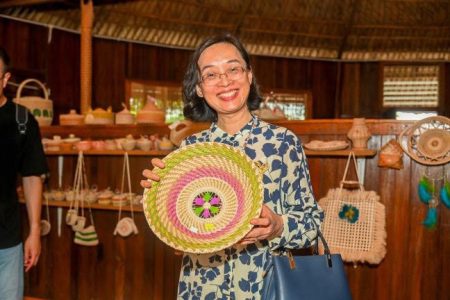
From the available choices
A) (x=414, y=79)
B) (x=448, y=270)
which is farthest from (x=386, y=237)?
(x=414, y=79)

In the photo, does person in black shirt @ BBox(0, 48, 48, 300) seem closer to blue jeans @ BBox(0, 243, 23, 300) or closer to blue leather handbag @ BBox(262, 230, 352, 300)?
blue jeans @ BBox(0, 243, 23, 300)

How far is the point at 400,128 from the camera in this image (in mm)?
2779

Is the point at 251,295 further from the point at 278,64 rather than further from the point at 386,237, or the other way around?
the point at 278,64

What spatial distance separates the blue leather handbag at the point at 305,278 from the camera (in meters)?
1.18

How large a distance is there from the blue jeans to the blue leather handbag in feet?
3.57

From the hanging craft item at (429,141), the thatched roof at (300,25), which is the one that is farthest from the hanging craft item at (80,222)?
the thatched roof at (300,25)

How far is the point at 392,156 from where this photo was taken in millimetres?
2725

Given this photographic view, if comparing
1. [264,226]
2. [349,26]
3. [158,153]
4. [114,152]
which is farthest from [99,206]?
[349,26]

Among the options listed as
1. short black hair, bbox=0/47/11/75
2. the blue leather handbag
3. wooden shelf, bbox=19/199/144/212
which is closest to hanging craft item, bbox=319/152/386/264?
wooden shelf, bbox=19/199/144/212

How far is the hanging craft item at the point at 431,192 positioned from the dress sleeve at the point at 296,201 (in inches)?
68.1

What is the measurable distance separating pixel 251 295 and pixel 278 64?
6220 mm

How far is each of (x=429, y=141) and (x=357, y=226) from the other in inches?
24.5

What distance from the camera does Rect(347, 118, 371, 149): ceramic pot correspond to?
276 centimetres

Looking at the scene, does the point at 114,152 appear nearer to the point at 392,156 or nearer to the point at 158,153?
the point at 158,153
